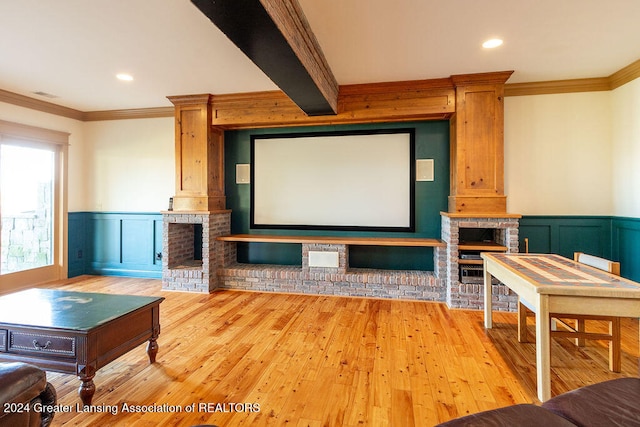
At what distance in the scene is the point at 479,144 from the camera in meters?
3.65

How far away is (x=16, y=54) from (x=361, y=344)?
4335 mm

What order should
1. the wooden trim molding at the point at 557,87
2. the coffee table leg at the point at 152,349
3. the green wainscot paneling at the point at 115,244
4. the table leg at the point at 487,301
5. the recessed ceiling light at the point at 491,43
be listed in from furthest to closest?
the green wainscot paneling at the point at 115,244 → the wooden trim molding at the point at 557,87 → the table leg at the point at 487,301 → the recessed ceiling light at the point at 491,43 → the coffee table leg at the point at 152,349

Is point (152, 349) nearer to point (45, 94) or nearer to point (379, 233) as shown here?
point (379, 233)

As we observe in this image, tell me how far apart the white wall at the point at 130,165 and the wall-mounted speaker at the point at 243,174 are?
3.49 feet

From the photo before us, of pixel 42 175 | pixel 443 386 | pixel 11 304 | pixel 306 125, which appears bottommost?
pixel 443 386

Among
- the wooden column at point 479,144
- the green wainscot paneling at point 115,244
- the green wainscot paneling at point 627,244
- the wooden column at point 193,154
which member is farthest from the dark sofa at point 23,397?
the green wainscot paneling at point 627,244

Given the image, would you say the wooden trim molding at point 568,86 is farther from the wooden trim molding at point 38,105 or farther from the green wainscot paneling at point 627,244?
the wooden trim molding at point 38,105

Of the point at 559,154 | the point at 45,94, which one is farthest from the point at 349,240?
the point at 45,94

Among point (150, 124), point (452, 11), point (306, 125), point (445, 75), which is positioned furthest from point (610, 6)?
point (150, 124)

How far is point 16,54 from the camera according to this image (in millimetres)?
3131

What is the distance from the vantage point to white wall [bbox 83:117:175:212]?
5.01m

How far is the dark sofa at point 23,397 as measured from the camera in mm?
924

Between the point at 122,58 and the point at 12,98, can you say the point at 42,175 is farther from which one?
the point at 122,58

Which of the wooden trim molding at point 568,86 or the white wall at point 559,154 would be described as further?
the white wall at point 559,154
